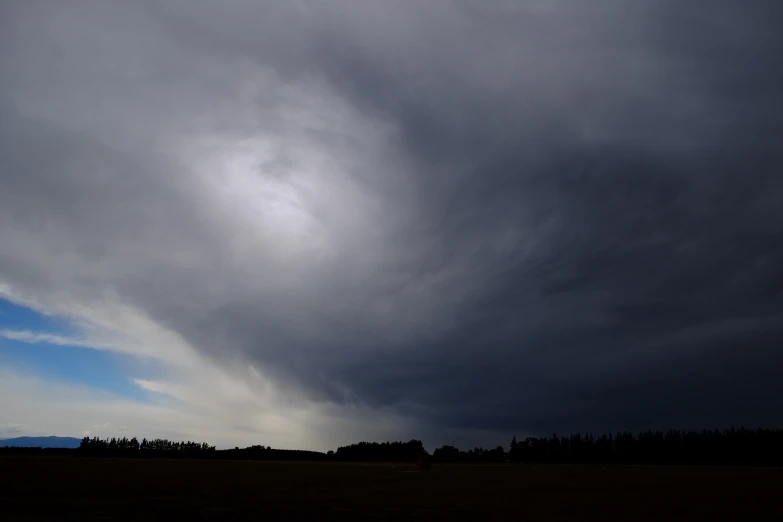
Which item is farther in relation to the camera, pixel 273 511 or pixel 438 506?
pixel 438 506

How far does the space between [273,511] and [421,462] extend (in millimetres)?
74922

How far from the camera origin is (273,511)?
29938mm

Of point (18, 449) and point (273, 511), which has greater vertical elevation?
point (18, 449)

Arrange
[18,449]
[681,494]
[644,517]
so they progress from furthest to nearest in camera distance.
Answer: [18,449] < [681,494] < [644,517]

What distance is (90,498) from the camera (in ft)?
115

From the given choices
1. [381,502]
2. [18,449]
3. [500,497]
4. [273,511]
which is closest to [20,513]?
[273,511]

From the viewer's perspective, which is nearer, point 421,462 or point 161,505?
point 161,505

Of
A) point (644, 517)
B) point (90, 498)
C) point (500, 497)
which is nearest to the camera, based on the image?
point (644, 517)

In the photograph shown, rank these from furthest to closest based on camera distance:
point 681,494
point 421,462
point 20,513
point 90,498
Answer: point 421,462 < point 681,494 < point 90,498 < point 20,513

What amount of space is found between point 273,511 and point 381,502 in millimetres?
8542

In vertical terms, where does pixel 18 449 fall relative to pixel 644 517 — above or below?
above

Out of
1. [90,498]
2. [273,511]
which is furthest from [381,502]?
[90,498]

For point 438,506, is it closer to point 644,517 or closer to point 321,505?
point 321,505

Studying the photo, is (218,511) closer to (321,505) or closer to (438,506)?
(321,505)
